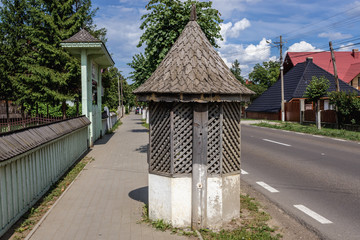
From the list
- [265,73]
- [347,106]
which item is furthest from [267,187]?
[265,73]

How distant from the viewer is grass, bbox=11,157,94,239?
516 cm

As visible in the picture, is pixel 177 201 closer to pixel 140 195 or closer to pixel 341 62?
pixel 140 195

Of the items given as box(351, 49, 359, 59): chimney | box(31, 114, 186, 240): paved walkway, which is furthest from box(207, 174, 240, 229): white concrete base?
box(351, 49, 359, 59): chimney

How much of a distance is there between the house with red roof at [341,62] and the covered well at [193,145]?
46.1 meters

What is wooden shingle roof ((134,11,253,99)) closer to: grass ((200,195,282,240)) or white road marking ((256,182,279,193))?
grass ((200,195,282,240))

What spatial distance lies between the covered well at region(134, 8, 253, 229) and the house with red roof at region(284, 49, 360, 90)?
46150 mm

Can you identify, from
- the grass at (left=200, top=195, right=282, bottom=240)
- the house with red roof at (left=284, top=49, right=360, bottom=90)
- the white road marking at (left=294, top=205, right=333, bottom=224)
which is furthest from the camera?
the house with red roof at (left=284, top=49, right=360, bottom=90)

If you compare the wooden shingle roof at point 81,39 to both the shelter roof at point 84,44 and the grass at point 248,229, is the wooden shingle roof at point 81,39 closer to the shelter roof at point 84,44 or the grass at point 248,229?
the shelter roof at point 84,44

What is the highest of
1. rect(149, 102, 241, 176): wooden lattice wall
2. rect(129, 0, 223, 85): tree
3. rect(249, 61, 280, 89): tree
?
rect(249, 61, 280, 89): tree

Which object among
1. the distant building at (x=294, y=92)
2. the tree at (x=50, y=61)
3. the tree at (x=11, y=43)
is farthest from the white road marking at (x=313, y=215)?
the distant building at (x=294, y=92)

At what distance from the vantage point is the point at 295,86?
37.2 metres

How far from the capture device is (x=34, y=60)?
2423 cm

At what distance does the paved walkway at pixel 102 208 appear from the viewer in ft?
16.5

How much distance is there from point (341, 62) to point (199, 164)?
2117 inches
